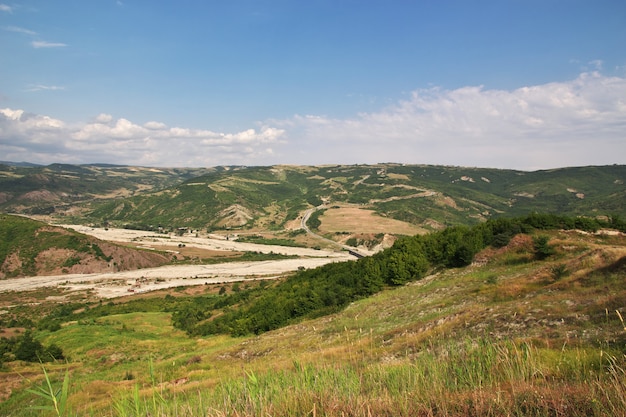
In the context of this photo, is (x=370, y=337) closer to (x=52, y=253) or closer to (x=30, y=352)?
(x=30, y=352)

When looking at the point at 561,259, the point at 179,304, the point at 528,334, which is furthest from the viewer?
the point at 179,304

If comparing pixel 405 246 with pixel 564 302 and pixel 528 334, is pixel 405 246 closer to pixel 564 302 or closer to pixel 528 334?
pixel 564 302

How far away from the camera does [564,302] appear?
16.5 meters

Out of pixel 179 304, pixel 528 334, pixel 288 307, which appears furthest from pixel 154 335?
pixel 528 334

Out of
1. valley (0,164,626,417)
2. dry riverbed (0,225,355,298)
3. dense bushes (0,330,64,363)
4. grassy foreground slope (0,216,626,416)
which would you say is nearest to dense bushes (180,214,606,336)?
valley (0,164,626,417)

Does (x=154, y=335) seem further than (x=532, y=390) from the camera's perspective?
Yes

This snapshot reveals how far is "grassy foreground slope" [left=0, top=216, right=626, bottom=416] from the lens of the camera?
18.1ft

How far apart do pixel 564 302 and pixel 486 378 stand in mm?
12725

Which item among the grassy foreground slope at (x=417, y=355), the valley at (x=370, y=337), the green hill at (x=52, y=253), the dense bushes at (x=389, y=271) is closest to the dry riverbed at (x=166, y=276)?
the valley at (x=370, y=337)

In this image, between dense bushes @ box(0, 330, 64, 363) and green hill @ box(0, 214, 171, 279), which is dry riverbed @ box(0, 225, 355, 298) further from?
dense bushes @ box(0, 330, 64, 363)

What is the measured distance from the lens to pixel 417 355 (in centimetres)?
1266

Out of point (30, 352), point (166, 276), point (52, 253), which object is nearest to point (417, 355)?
point (30, 352)

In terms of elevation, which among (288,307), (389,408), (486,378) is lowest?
(288,307)

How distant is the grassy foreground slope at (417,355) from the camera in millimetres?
5508
